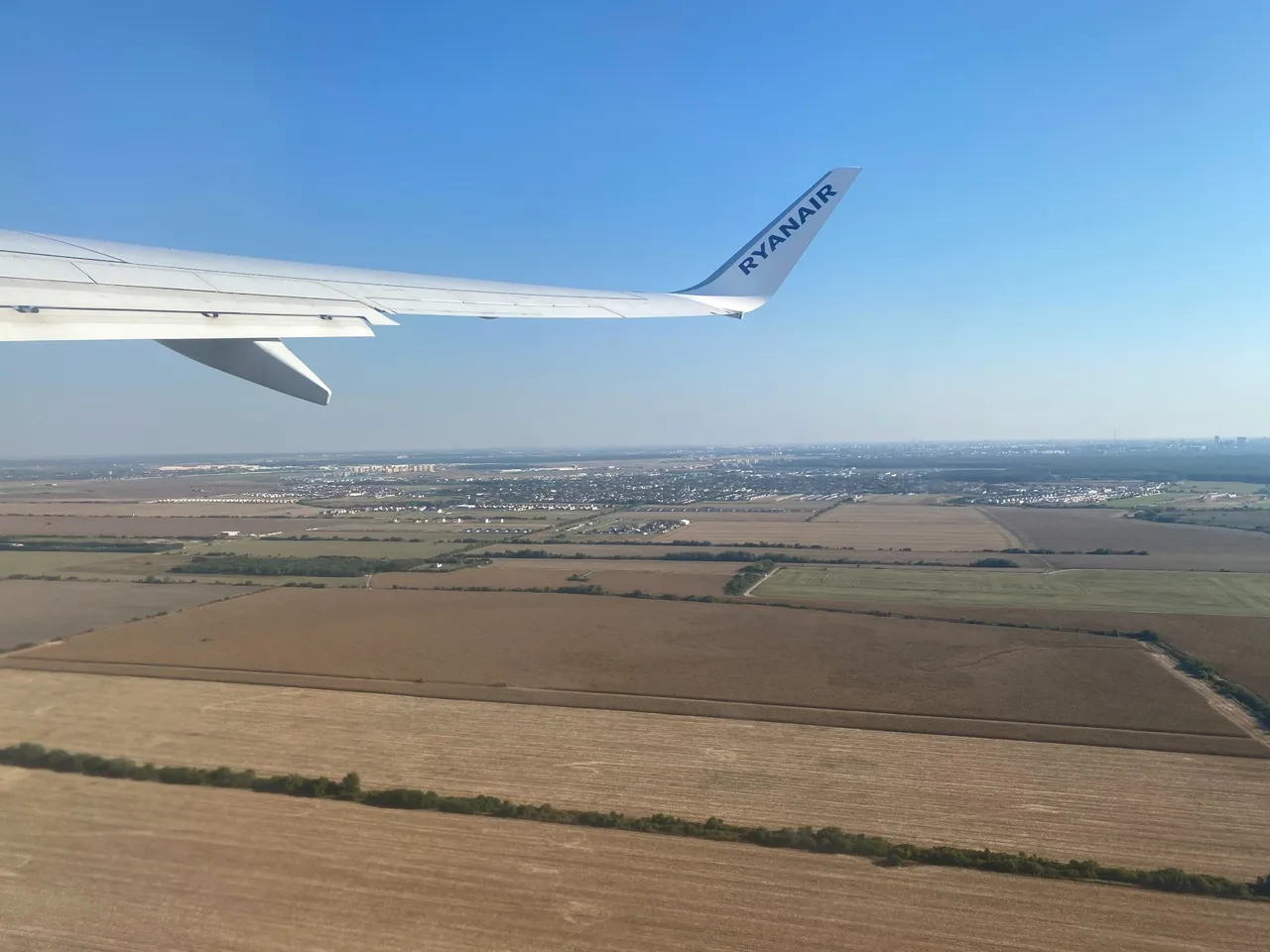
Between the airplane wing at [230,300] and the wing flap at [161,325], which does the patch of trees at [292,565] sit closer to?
the airplane wing at [230,300]

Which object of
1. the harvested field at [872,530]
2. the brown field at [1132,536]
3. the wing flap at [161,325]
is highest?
the wing flap at [161,325]

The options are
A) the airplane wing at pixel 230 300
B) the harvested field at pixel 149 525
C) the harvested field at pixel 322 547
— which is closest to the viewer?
the airplane wing at pixel 230 300

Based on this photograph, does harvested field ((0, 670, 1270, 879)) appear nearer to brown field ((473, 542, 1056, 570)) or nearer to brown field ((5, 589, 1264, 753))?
brown field ((5, 589, 1264, 753))

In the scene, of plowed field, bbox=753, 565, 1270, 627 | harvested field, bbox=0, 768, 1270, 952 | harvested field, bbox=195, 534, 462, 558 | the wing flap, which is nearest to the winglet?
the wing flap

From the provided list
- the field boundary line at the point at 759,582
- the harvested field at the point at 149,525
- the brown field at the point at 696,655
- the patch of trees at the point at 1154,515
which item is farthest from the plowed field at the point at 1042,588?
the harvested field at the point at 149,525

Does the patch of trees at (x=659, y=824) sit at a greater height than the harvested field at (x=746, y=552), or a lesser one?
lesser

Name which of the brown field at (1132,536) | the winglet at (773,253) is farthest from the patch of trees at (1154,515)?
the winglet at (773,253)

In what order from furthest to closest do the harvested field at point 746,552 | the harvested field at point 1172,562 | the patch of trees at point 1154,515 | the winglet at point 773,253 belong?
the patch of trees at point 1154,515 < the harvested field at point 746,552 < the harvested field at point 1172,562 < the winglet at point 773,253

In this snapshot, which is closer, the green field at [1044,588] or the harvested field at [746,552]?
the green field at [1044,588]
